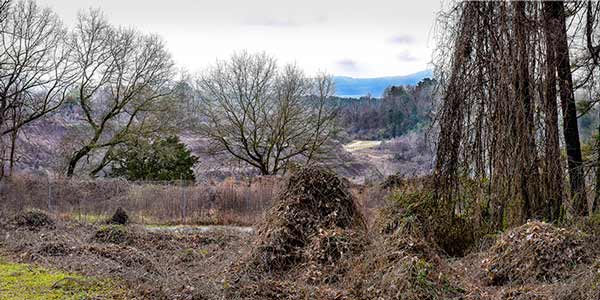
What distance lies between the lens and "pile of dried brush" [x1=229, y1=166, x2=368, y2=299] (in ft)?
23.1

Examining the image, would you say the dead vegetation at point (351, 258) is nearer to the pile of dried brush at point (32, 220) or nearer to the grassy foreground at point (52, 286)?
the grassy foreground at point (52, 286)

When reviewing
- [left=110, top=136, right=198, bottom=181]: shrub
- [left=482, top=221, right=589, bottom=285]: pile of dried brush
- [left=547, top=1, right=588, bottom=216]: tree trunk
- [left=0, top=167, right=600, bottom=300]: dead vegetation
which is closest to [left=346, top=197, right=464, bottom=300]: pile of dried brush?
[left=0, top=167, right=600, bottom=300]: dead vegetation

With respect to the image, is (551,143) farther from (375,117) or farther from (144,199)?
(375,117)

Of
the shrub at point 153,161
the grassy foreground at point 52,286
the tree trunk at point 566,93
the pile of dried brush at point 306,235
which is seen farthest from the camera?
the shrub at point 153,161

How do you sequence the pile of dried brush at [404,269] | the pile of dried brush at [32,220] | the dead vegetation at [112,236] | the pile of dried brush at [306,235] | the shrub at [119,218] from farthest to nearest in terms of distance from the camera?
the shrub at [119,218]
the pile of dried brush at [32,220]
the dead vegetation at [112,236]
the pile of dried brush at [306,235]
the pile of dried brush at [404,269]

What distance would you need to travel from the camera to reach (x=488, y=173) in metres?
7.57

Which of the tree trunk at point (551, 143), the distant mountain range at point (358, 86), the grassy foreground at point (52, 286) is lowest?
the grassy foreground at point (52, 286)

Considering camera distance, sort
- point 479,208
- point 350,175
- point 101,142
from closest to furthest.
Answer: point 479,208 → point 101,142 → point 350,175

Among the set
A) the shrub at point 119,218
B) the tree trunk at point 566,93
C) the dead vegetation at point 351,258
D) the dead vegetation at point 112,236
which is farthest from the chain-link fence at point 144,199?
the tree trunk at point 566,93

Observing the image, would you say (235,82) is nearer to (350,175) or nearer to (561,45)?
(350,175)

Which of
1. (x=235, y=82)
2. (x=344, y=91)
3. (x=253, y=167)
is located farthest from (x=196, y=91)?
(x=344, y=91)

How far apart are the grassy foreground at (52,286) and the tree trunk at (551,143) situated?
5.30m

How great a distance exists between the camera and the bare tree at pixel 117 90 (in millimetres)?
22375

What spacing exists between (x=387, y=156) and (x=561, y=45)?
17.6m
